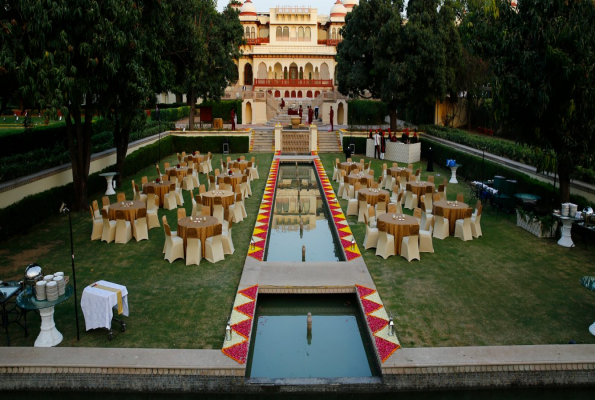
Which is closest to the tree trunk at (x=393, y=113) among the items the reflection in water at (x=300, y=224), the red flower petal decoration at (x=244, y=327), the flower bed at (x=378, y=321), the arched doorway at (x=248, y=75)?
the reflection in water at (x=300, y=224)

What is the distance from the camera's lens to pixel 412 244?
1198 cm

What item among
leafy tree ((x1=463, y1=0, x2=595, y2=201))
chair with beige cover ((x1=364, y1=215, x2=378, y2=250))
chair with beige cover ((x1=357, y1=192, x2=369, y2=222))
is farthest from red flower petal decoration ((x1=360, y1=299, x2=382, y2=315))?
leafy tree ((x1=463, y1=0, x2=595, y2=201))

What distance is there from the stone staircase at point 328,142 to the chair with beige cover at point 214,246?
20055 mm

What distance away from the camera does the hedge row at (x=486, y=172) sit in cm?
1505

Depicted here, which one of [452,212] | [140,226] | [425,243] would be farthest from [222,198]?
[452,212]

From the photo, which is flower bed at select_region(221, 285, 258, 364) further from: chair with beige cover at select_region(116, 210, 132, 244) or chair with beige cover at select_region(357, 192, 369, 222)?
chair with beige cover at select_region(357, 192, 369, 222)

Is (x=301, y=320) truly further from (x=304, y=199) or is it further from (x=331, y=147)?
(x=331, y=147)

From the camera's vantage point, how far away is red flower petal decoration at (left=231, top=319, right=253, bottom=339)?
830 cm

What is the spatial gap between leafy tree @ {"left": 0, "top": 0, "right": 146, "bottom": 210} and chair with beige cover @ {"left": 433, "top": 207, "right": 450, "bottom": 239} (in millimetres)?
9075

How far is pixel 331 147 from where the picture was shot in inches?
1243

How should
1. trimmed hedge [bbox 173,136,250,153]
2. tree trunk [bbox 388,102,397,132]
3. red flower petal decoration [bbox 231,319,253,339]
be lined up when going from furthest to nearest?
trimmed hedge [bbox 173,136,250,153]
tree trunk [bbox 388,102,397,132]
red flower petal decoration [bbox 231,319,253,339]

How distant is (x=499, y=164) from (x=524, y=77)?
23.8 feet

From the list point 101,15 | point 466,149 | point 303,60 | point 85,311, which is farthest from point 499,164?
point 303,60

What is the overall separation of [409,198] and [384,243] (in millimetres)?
5188
